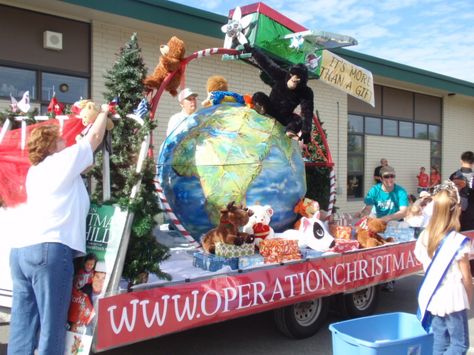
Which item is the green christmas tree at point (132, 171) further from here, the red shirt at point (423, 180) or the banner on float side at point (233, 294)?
the red shirt at point (423, 180)

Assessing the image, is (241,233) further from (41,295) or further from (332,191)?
(332,191)

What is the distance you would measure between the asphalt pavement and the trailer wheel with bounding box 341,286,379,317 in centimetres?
18

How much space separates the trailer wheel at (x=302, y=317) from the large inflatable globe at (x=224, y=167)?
2.74ft

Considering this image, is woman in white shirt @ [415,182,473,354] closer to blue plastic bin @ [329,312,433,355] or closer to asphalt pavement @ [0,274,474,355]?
blue plastic bin @ [329,312,433,355]

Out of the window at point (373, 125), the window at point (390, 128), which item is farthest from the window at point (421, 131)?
the window at point (373, 125)

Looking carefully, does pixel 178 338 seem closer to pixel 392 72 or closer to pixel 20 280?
pixel 20 280

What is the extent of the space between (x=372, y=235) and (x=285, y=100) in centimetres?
163

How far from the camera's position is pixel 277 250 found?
13.9 ft

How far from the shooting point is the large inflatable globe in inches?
181

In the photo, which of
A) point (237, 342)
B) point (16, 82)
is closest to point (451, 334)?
point (237, 342)

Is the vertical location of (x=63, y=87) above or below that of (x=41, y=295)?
above

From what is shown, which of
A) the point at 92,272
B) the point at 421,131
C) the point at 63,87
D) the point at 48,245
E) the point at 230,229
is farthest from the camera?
the point at 421,131

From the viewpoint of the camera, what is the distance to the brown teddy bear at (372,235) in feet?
16.9

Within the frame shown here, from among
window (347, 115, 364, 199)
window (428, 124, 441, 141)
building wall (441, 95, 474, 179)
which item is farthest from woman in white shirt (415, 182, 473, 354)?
building wall (441, 95, 474, 179)
